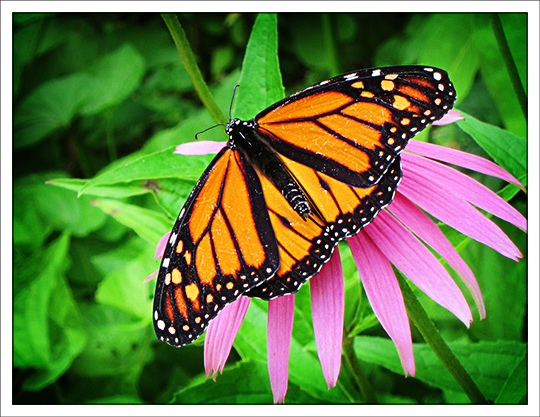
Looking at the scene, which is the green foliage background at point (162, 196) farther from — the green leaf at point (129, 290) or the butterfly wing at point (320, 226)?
the butterfly wing at point (320, 226)

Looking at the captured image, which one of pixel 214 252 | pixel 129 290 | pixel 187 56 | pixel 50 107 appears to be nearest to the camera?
pixel 214 252

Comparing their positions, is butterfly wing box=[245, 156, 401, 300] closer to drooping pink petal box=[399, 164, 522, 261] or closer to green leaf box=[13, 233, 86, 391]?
drooping pink petal box=[399, 164, 522, 261]

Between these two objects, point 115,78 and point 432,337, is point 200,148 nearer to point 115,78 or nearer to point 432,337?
point 432,337

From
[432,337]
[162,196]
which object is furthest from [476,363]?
[162,196]

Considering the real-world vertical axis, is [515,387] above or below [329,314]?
below

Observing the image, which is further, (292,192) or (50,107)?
(50,107)

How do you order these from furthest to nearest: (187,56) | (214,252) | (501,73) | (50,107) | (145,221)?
(50,107) → (501,73) → (145,221) → (187,56) → (214,252)

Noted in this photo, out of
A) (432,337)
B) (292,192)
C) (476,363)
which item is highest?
(292,192)
